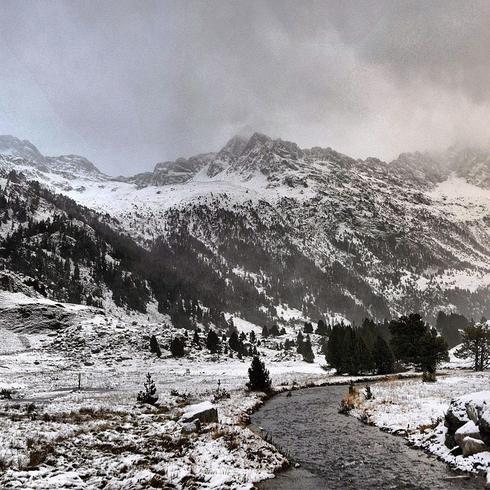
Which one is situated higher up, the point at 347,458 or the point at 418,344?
the point at 418,344

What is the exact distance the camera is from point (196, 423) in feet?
79.4

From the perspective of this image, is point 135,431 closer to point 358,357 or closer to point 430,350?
point 430,350

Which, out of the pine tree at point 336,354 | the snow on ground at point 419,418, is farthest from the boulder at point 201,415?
the pine tree at point 336,354

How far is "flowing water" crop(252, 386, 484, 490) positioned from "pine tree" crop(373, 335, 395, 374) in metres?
52.1

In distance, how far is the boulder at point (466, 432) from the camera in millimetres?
18016

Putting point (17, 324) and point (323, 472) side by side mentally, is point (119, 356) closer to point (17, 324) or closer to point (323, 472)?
point (17, 324)

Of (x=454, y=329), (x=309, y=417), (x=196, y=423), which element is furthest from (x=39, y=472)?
(x=454, y=329)

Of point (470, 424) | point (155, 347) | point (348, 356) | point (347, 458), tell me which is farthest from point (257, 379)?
point (155, 347)

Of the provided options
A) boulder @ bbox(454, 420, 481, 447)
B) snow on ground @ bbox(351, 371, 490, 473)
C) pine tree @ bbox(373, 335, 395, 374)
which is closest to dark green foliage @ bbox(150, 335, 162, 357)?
pine tree @ bbox(373, 335, 395, 374)

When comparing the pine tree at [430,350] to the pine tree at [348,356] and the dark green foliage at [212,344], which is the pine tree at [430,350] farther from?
the dark green foliage at [212,344]

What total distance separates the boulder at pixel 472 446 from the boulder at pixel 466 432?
228 millimetres

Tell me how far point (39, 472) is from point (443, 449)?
17.0m

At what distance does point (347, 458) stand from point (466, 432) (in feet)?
17.7

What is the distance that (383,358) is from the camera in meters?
82.1
